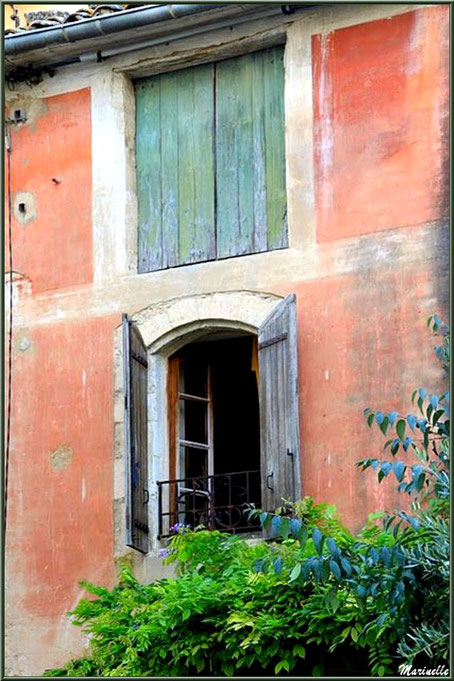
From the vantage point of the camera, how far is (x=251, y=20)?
1271cm

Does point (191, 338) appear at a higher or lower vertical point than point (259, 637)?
higher

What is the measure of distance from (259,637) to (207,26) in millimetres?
4924

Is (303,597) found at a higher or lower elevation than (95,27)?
lower

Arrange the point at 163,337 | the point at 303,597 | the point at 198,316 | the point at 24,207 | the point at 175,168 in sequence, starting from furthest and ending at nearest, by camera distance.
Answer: the point at 24,207
the point at 175,168
the point at 163,337
the point at 198,316
the point at 303,597

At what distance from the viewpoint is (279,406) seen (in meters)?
11.8

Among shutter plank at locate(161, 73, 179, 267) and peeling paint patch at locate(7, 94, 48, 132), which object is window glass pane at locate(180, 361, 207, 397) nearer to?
shutter plank at locate(161, 73, 179, 267)

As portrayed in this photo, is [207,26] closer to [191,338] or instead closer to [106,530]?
[191,338]

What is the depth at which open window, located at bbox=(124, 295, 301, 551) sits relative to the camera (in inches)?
463

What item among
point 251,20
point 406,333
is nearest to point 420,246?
point 406,333

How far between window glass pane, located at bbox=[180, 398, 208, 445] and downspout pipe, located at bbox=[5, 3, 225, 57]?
2.84 m

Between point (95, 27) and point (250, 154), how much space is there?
152 centimetres

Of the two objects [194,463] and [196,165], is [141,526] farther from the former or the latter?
[196,165]

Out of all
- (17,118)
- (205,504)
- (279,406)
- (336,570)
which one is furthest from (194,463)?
(336,570)

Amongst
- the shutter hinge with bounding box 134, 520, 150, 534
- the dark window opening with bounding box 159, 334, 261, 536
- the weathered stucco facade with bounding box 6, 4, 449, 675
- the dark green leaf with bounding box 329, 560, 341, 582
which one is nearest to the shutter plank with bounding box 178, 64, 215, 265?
the weathered stucco facade with bounding box 6, 4, 449, 675
